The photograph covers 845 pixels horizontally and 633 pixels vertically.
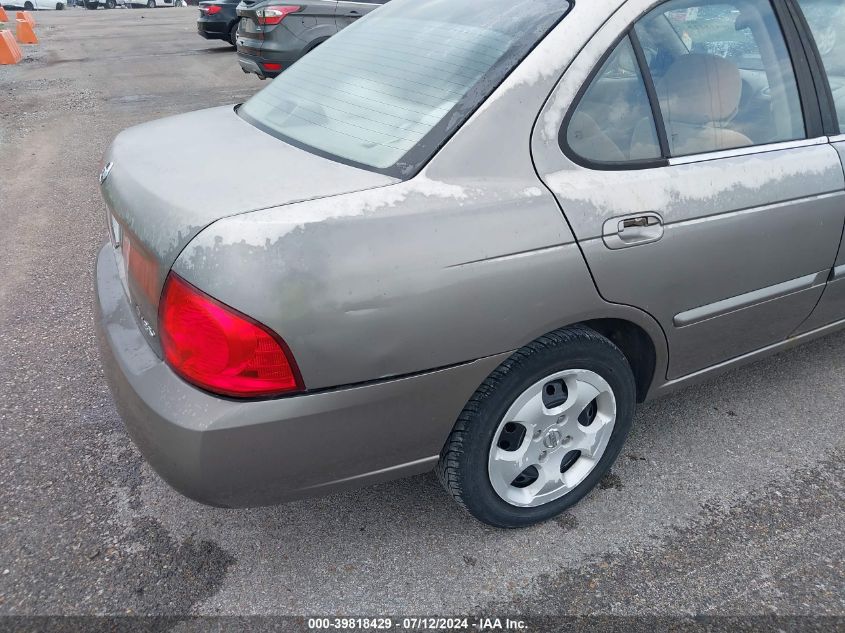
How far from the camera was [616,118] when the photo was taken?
208 centimetres

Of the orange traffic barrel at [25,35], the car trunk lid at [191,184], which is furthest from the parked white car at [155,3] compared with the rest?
the car trunk lid at [191,184]

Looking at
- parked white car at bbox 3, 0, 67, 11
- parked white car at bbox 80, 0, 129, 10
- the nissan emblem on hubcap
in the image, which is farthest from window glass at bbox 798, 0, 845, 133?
parked white car at bbox 80, 0, 129, 10

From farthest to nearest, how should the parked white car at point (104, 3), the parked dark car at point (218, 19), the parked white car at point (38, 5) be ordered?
the parked white car at point (104, 3) → the parked white car at point (38, 5) → the parked dark car at point (218, 19)

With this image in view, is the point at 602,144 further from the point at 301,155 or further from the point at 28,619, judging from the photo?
the point at 28,619

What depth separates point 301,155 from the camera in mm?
2055

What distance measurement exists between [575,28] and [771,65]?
3.01ft

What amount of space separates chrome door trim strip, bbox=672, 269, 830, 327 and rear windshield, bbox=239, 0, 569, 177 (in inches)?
38.9

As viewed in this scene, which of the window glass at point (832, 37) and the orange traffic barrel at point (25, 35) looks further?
the orange traffic barrel at point (25, 35)

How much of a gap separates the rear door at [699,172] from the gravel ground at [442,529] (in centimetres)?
44

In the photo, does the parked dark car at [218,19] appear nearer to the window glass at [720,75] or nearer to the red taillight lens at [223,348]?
the window glass at [720,75]

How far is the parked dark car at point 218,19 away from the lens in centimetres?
1397

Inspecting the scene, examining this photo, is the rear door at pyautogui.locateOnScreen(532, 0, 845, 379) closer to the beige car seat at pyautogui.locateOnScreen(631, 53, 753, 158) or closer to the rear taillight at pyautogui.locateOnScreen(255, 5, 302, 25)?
the beige car seat at pyautogui.locateOnScreen(631, 53, 753, 158)

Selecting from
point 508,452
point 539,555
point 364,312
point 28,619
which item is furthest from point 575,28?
point 28,619

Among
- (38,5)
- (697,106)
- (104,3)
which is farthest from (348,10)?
(104,3)
